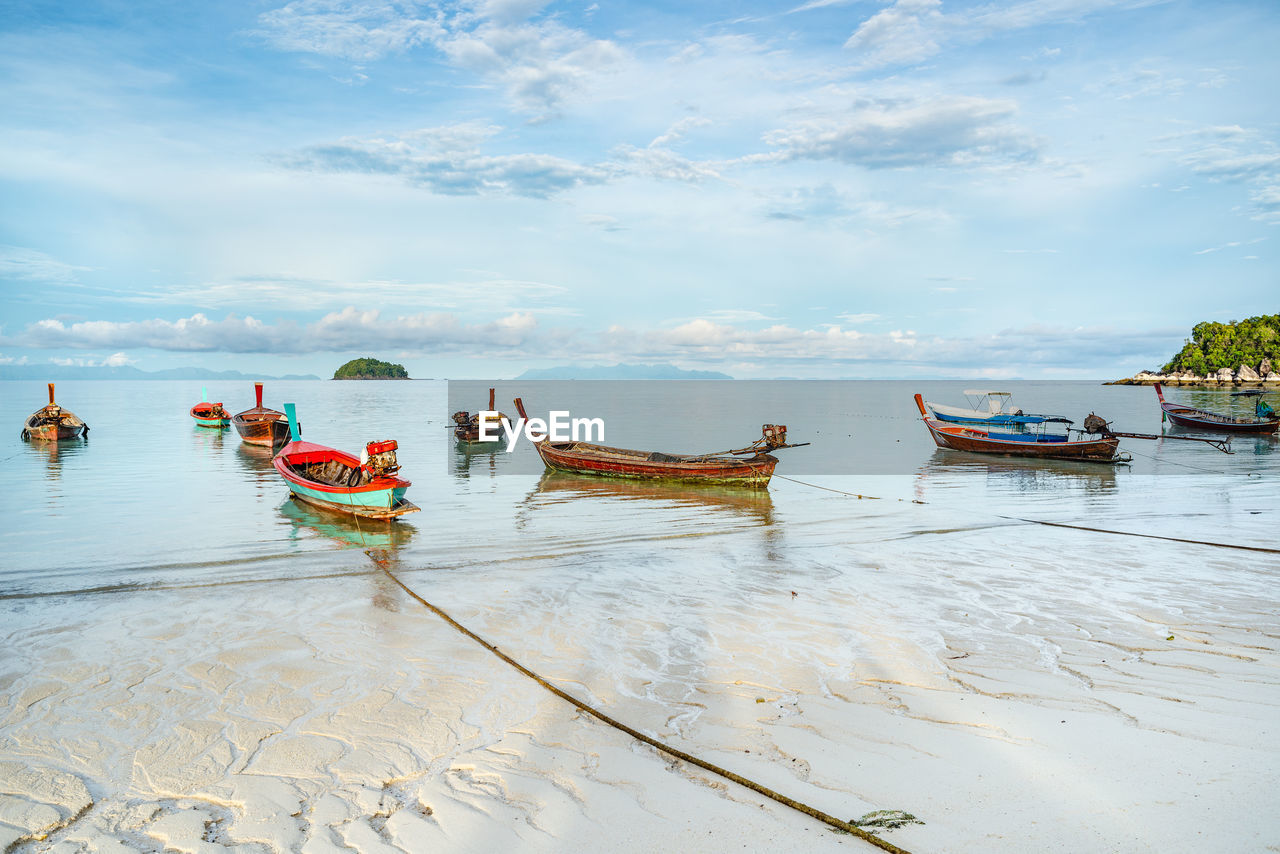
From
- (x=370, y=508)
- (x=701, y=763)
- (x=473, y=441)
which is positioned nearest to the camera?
(x=701, y=763)

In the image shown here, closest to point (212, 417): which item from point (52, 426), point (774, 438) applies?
point (52, 426)

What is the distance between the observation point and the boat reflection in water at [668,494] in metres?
22.3

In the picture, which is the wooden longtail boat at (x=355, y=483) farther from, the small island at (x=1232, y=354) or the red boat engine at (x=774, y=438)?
the small island at (x=1232, y=354)

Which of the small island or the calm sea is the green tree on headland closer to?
the small island

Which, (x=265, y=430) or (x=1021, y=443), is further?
(x=265, y=430)

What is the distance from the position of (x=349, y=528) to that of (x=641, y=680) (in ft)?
43.8

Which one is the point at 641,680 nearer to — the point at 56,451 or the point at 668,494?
the point at 668,494

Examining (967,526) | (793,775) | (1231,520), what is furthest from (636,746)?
(1231,520)

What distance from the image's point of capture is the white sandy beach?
458 centimetres

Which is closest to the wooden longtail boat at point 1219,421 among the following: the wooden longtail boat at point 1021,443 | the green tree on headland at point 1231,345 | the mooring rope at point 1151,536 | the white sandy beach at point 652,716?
the wooden longtail boat at point 1021,443

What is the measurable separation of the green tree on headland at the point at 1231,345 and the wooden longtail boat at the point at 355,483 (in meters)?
178

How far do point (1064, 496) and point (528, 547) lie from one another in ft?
61.6

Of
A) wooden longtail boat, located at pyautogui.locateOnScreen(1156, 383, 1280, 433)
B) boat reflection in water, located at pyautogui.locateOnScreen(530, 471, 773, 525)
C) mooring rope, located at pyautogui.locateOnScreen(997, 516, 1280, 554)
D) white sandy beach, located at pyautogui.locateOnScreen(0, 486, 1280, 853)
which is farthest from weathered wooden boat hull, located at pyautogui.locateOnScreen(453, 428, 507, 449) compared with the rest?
wooden longtail boat, located at pyautogui.locateOnScreen(1156, 383, 1280, 433)

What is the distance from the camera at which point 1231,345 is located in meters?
149
